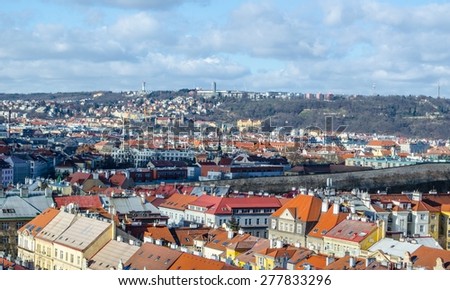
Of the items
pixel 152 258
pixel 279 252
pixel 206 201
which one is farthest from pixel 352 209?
pixel 152 258

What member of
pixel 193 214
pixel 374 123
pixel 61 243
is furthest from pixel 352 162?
pixel 374 123

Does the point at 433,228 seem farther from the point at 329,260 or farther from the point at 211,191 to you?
the point at 329,260

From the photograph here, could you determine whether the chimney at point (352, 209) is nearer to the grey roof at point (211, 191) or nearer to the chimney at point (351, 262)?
the grey roof at point (211, 191)

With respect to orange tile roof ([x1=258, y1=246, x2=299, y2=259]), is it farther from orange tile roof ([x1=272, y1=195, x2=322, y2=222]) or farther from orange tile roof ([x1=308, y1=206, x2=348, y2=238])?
orange tile roof ([x1=272, y1=195, x2=322, y2=222])

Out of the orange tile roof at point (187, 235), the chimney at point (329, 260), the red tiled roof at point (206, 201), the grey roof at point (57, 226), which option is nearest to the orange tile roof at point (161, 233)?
the orange tile roof at point (187, 235)

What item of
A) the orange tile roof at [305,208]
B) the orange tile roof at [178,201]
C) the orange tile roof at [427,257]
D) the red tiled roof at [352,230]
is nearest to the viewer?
the orange tile roof at [427,257]
